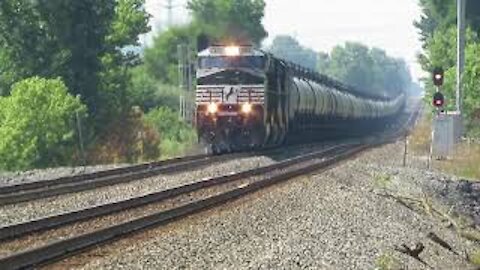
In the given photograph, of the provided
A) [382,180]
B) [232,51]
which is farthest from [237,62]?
[382,180]

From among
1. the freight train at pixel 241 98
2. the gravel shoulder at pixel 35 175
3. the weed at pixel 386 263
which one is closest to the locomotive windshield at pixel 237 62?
the freight train at pixel 241 98

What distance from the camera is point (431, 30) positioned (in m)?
83.5

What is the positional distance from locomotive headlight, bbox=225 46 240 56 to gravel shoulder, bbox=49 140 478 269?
9871mm

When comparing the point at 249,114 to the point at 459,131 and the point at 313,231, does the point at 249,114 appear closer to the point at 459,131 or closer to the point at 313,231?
the point at 459,131

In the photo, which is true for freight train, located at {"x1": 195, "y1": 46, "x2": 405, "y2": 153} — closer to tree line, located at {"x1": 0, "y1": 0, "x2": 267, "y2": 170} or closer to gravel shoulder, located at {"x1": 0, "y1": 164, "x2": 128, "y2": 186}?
gravel shoulder, located at {"x1": 0, "y1": 164, "x2": 128, "y2": 186}

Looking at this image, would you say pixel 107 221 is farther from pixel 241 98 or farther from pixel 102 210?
pixel 241 98

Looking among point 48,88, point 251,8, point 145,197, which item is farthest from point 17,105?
point 251,8

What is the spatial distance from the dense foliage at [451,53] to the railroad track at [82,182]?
17.8m

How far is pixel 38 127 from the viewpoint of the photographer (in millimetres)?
40062

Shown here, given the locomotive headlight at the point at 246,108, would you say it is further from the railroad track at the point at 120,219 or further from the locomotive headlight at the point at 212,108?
the railroad track at the point at 120,219

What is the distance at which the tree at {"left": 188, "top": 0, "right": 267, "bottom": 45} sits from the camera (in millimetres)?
48106

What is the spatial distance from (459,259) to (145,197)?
5.09 meters

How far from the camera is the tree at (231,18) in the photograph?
158 feet

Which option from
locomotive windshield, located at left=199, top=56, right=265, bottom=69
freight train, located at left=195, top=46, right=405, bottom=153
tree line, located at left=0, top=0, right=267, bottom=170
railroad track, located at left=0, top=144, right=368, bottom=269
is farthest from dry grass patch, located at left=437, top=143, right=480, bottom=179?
tree line, located at left=0, top=0, right=267, bottom=170
